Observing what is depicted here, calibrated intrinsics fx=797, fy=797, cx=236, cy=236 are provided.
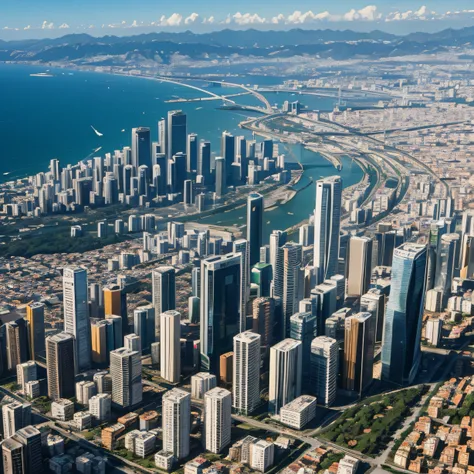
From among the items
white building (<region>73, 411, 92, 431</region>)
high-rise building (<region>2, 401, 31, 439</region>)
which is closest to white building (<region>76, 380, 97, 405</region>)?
white building (<region>73, 411, 92, 431</region>)

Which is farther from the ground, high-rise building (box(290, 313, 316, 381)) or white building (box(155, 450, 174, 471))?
high-rise building (box(290, 313, 316, 381))

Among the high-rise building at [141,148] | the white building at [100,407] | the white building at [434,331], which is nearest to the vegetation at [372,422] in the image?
the white building at [434,331]

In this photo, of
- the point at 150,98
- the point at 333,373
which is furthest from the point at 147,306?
the point at 150,98

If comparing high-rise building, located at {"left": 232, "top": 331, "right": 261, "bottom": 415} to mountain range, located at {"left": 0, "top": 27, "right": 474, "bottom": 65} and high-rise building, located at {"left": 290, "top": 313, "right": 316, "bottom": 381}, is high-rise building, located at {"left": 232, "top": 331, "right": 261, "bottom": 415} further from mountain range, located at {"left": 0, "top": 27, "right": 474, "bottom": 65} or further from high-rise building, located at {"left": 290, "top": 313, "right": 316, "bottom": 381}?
mountain range, located at {"left": 0, "top": 27, "right": 474, "bottom": 65}

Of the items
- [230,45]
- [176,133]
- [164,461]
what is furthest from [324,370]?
[230,45]

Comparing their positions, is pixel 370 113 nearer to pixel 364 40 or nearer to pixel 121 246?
pixel 364 40
